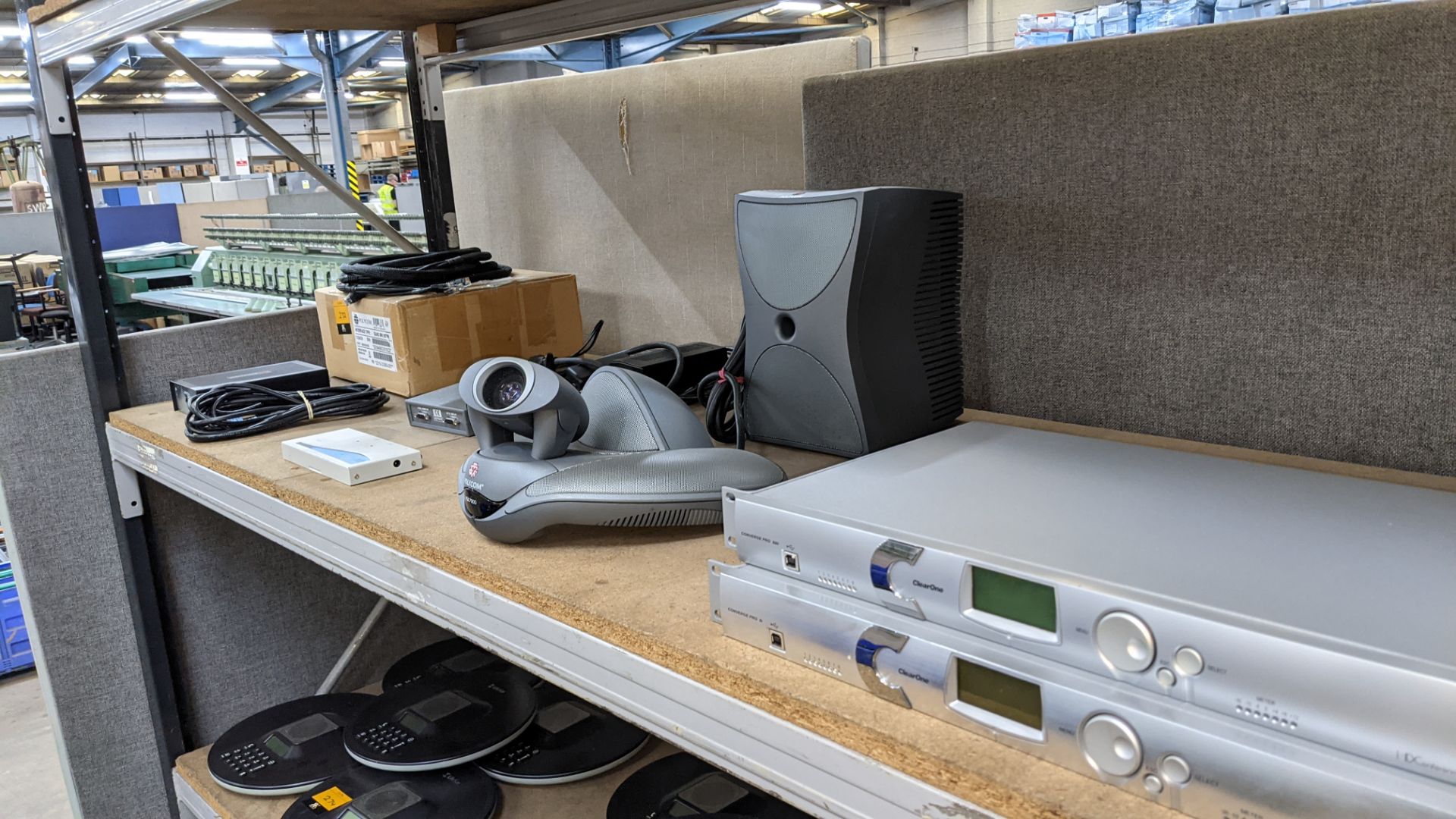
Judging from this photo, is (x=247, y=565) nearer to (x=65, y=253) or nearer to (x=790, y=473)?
(x=65, y=253)

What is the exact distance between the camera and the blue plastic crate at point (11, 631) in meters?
2.86

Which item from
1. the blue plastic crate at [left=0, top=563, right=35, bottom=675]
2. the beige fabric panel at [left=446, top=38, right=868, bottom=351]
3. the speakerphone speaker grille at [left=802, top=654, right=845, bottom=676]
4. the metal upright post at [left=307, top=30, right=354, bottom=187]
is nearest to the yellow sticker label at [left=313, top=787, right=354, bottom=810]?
the beige fabric panel at [left=446, top=38, right=868, bottom=351]

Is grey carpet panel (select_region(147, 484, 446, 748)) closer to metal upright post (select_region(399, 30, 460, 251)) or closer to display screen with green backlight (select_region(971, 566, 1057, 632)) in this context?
metal upright post (select_region(399, 30, 460, 251))

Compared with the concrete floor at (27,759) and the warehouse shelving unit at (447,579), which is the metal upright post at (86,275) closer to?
the warehouse shelving unit at (447,579)

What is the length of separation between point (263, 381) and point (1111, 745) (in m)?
1.17

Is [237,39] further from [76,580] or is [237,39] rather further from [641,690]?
[641,690]

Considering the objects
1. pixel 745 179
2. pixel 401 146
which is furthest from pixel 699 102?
pixel 401 146

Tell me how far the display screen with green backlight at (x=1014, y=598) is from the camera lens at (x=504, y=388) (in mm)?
443

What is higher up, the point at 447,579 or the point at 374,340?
the point at 374,340

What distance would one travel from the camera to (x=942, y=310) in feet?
2.98

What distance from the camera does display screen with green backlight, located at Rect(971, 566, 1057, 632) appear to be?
453mm

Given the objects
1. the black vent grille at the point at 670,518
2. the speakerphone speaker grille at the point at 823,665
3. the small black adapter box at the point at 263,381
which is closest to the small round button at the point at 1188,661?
the speakerphone speaker grille at the point at 823,665

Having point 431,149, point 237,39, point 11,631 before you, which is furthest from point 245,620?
point 237,39

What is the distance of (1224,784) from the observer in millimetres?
384
